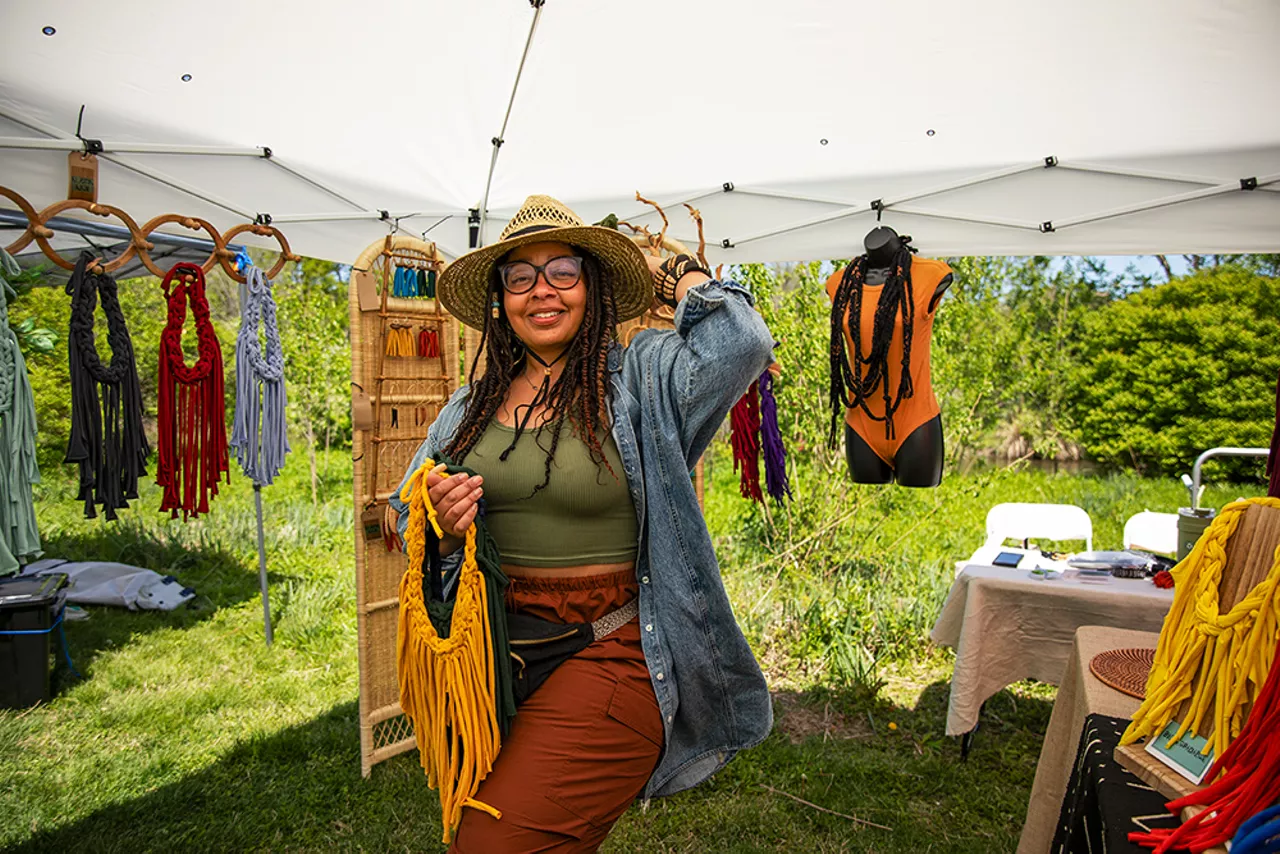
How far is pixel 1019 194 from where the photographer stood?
3275 millimetres

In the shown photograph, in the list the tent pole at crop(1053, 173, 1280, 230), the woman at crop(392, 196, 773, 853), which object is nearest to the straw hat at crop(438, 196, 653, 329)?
the woman at crop(392, 196, 773, 853)

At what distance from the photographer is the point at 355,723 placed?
4.15 m

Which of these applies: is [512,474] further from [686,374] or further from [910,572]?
[910,572]

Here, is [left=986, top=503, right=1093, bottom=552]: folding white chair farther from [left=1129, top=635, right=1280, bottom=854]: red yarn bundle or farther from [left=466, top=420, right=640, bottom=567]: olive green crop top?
[left=1129, top=635, right=1280, bottom=854]: red yarn bundle

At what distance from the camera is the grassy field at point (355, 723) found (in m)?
3.25

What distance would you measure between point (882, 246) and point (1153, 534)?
3015 mm

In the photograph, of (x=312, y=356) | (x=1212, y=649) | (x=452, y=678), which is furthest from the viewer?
(x=312, y=356)

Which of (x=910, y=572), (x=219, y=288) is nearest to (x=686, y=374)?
(x=910, y=572)

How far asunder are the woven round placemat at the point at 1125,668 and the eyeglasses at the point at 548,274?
157 centimetres

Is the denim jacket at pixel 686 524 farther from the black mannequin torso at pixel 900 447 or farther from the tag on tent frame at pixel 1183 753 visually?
the black mannequin torso at pixel 900 447

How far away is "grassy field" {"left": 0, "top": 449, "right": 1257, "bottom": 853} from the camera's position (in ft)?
10.7

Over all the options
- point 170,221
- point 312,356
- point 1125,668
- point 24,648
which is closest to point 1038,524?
point 1125,668

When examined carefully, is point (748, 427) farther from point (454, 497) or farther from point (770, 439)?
point (454, 497)

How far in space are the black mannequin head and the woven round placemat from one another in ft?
4.92
